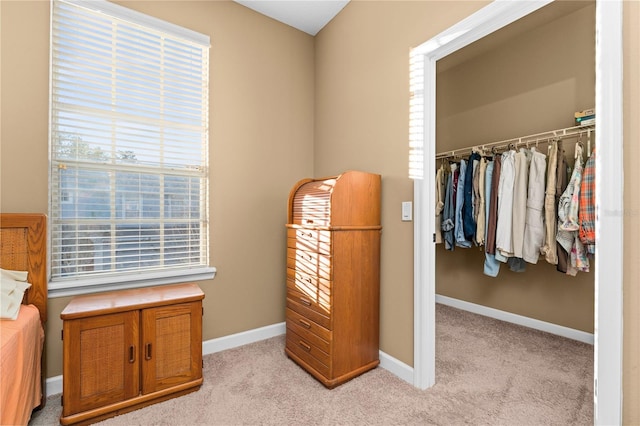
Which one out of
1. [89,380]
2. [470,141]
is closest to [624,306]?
[89,380]

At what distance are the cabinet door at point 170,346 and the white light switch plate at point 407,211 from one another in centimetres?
143

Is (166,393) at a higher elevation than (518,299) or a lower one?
lower

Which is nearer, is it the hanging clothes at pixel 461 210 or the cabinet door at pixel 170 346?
the cabinet door at pixel 170 346

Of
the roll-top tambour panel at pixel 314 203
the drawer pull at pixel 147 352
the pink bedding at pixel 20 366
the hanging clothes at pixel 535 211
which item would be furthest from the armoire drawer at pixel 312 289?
the hanging clothes at pixel 535 211

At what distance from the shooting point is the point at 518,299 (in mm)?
3035

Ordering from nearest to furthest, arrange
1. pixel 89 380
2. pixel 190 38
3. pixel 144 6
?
pixel 89 380
pixel 144 6
pixel 190 38

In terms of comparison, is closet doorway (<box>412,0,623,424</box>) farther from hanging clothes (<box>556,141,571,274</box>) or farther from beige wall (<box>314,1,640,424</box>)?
hanging clothes (<box>556,141,571,274</box>)

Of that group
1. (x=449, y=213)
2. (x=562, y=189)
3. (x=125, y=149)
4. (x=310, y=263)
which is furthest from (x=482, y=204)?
(x=125, y=149)

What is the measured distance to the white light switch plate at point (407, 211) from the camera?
6.41 feet

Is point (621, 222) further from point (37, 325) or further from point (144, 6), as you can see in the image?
point (144, 6)

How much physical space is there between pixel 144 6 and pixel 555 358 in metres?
3.99

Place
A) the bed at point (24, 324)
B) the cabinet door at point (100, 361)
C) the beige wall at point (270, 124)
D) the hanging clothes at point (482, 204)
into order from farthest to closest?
the hanging clothes at point (482, 204) < the beige wall at point (270, 124) < the cabinet door at point (100, 361) < the bed at point (24, 324)

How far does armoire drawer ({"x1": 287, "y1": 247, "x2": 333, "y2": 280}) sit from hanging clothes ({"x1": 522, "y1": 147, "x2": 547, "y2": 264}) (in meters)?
1.82

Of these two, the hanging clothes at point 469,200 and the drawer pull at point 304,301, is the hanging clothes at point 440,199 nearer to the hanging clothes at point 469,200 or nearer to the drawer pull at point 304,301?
the hanging clothes at point 469,200
